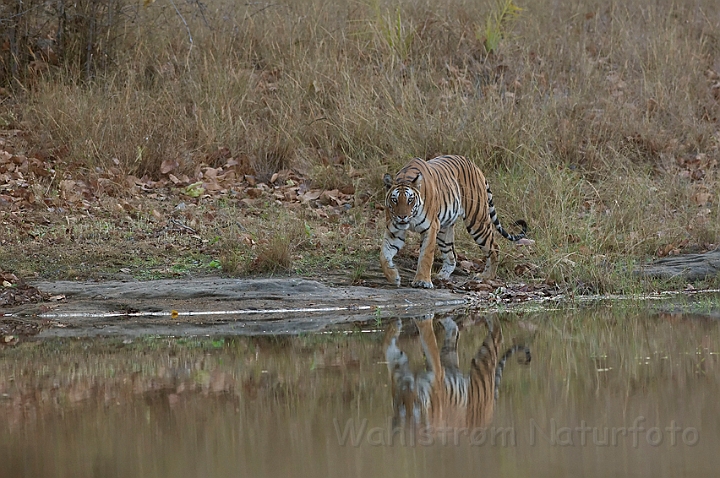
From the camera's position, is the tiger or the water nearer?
the water

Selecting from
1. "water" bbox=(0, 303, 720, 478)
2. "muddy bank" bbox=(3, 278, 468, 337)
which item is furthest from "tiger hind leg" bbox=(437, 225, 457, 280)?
"water" bbox=(0, 303, 720, 478)

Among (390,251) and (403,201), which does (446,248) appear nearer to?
(390,251)

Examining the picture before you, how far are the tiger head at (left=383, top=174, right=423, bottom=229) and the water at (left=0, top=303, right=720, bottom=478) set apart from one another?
1520 mm

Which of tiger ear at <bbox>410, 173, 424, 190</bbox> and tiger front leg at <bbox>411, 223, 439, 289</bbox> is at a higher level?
tiger ear at <bbox>410, 173, 424, 190</bbox>

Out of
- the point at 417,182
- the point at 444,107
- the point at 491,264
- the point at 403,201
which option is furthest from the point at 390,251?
the point at 444,107

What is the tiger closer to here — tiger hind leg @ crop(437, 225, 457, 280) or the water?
tiger hind leg @ crop(437, 225, 457, 280)

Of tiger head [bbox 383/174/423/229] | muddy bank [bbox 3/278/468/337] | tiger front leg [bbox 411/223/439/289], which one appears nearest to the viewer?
muddy bank [bbox 3/278/468/337]

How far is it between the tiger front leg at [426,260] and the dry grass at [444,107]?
1.18 metres

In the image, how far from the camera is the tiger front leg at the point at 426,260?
8.99m

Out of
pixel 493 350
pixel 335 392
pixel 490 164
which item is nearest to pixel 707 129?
pixel 490 164

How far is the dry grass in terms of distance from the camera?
35.9 feet

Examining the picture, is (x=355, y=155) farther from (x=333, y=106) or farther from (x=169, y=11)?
(x=169, y=11)

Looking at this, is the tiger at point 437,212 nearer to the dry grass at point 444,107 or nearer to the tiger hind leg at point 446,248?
the tiger hind leg at point 446,248

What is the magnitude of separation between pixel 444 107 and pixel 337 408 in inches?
317
